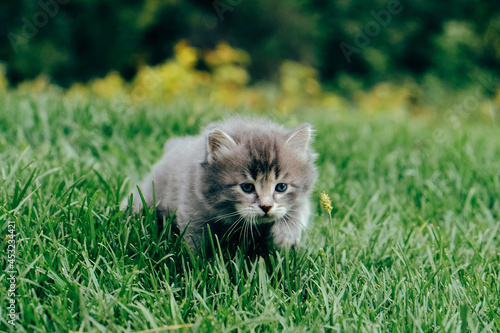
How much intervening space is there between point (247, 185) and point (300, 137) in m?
0.40

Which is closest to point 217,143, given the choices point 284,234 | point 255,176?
point 255,176

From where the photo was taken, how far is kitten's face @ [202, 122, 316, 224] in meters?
2.37

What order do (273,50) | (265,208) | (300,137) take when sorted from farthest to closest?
(273,50) < (300,137) < (265,208)

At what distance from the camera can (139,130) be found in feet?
14.9

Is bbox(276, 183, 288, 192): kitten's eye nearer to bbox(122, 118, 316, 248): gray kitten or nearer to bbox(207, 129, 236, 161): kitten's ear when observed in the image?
bbox(122, 118, 316, 248): gray kitten

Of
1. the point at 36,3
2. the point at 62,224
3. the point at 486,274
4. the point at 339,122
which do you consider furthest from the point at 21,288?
the point at 36,3

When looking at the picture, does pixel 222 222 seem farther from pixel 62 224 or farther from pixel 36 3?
pixel 36 3

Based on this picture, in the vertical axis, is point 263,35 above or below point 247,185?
above

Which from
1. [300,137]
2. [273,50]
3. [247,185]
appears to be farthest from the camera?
[273,50]

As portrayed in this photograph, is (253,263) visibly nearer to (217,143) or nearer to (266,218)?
(266,218)

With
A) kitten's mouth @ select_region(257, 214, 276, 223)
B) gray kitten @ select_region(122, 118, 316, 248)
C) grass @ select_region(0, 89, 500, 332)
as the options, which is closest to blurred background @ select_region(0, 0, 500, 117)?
grass @ select_region(0, 89, 500, 332)

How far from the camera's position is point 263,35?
10.8 metres

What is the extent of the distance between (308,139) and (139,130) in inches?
92.6

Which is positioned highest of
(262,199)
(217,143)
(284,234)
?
(217,143)
